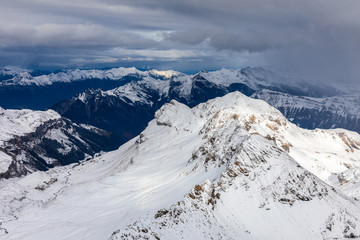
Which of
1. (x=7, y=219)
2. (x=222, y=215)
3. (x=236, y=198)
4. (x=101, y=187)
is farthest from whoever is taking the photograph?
(x=101, y=187)

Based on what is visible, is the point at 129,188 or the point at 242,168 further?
the point at 129,188

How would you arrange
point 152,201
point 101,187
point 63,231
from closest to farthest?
1. point 152,201
2. point 63,231
3. point 101,187

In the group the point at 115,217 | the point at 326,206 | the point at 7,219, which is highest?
the point at 326,206

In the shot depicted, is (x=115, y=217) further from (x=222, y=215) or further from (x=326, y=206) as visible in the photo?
(x=326, y=206)

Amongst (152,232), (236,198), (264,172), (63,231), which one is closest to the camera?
(152,232)

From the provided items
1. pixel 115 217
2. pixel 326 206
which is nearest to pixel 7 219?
pixel 115 217

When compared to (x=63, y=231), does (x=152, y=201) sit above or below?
above

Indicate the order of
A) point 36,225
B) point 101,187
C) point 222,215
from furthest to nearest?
point 101,187 < point 36,225 < point 222,215

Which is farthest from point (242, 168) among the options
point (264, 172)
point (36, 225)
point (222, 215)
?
point (36, 225)

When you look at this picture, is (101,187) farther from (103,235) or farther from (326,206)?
(326,206)
